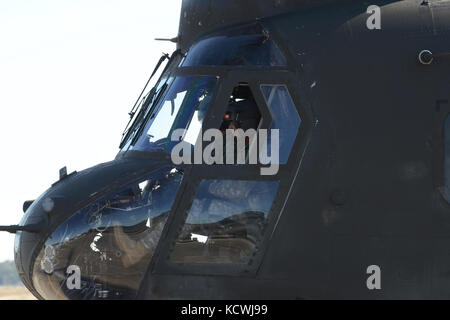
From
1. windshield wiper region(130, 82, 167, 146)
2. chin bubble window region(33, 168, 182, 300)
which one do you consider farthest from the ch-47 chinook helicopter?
windshield wiper region(130, 82, 167, 146)

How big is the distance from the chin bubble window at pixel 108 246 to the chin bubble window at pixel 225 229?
10.2 inches

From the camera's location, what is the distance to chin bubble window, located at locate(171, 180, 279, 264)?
8453 millimetres

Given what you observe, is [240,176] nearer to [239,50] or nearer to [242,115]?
[242,115]

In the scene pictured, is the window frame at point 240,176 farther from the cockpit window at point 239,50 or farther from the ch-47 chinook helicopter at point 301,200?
the cockpit window at point 239,50

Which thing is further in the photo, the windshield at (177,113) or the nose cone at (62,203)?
the windshield at (177,113)

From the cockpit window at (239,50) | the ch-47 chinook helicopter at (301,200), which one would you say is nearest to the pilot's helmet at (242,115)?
the ch-47 chinook helicopter at (301,200)

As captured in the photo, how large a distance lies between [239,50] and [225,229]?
176 centimetres

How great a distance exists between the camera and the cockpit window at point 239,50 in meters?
8.93

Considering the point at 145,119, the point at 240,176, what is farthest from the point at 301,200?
the point at 145,119

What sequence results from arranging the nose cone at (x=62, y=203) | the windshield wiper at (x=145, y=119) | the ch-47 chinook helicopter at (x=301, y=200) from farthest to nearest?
the windshield wiper at (x=145, y=119)
the nose cone at (x=62, y=203)
the ch-47 chinook helicopter at (x=301, y=200)

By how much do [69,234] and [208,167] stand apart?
1361mm

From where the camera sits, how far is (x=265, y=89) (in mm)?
8789

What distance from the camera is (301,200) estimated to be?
8.45 meters

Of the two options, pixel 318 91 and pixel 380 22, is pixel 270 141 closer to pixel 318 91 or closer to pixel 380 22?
pixel 318 91
